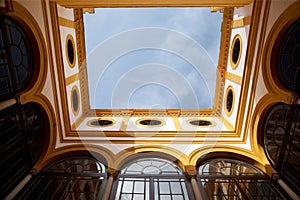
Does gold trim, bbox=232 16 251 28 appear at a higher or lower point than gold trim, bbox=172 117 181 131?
higher

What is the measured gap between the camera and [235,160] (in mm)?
9211

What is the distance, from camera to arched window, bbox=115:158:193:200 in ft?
24.2

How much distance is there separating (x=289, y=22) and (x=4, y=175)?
9.88 m

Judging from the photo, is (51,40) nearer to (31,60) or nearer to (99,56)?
(31,60)

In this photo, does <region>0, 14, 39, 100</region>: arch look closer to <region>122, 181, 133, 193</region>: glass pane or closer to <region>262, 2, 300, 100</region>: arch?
<region>122, 181, 133, 193</region>: glass pane

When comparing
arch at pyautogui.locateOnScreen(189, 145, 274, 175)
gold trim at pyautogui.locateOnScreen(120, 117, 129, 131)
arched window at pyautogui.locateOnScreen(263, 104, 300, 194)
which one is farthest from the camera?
gold trim at pyautogui.locateOnScreen(120, 117, 129, 131)

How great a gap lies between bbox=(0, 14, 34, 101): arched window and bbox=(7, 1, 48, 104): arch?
0.16 m

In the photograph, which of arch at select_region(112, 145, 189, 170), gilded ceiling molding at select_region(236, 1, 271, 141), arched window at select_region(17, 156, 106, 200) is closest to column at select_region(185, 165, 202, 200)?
arch at select_region(112, 145, 189, 170)

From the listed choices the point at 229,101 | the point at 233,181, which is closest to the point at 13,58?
the point at 233,181

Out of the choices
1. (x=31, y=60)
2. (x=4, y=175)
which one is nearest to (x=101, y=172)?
(x=4, y=175)

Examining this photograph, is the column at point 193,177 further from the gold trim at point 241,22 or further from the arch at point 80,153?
the gold trim at point 241,22

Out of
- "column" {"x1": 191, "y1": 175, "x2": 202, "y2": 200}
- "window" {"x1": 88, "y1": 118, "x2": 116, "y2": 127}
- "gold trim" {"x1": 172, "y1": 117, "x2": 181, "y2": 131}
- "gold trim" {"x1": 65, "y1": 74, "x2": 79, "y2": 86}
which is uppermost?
"gold trim" {"x1": 65, "y1": 74, "x2": 79, "y2": 86}

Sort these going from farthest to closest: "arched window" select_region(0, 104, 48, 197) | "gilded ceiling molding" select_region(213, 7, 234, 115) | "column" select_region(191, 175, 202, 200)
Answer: "gilded ceiling molding" select_region(213, 7, 234, 115)
"column" select_region(191, 175, 202, 200)
"arched window" select_region(0, 104, 48, 197)

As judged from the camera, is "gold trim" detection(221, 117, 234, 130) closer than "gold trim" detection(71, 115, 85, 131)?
Yes
